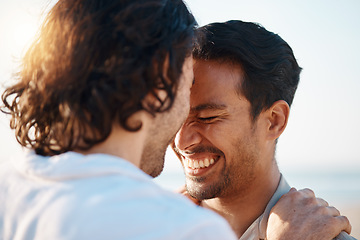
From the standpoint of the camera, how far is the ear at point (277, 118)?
3410mm

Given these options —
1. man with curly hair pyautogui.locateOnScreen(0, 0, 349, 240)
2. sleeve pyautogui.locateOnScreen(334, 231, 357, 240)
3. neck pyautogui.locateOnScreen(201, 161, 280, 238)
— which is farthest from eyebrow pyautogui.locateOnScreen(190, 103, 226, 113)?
sleeve pyautogui.locateOnScreen(334, 231, 357, 240)

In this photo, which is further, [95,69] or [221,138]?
[221,138]

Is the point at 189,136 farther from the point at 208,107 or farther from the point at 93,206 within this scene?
the point at 93,206

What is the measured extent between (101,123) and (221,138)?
5.95ft

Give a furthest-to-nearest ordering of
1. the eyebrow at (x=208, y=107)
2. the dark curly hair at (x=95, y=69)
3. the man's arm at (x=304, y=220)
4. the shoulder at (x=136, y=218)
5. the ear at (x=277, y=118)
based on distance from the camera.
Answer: the ear at (x=277, y=118) < the eyebrow at (x=208, y=107) < the man's arm at (x=304, y=220) < the dark curly hair at (x=95, y=69) < the shoulder at (x=136, y=218)

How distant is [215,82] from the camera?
3238mm

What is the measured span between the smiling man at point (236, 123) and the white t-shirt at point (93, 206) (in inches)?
72.3

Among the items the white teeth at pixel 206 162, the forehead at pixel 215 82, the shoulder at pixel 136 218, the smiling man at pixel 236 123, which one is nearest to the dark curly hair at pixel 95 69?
the shoulder at pixel 136 218

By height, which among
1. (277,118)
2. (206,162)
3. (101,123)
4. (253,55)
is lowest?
(206,162)

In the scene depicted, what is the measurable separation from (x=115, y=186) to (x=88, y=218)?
0.45 feet

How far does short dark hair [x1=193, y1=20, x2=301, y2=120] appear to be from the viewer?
332 cm

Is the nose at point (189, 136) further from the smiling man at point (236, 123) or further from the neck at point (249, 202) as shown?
the neck at point (249, 202)

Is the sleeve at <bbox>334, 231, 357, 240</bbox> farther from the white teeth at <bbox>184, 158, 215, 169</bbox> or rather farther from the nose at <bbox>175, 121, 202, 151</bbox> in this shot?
the nose at <bbox>175, 121, 202, 151</bbox>

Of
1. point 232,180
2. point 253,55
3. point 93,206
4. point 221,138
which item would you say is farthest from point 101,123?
point 253,55
